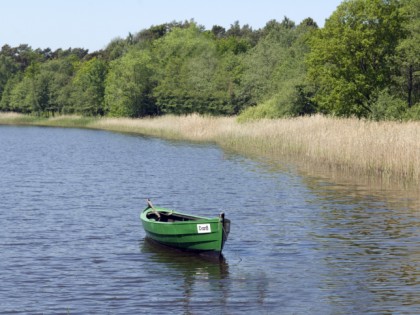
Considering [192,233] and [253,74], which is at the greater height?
[253,74]

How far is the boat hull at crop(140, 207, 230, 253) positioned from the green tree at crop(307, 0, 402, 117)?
34254 mm

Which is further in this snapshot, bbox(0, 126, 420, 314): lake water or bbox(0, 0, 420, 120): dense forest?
bbox(0, 0, 420, 120): dense forest

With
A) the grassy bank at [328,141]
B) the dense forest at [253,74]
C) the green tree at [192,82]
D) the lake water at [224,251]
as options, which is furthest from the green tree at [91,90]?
the lake water at [224,251]

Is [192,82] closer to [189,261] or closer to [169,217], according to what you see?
[169,217]

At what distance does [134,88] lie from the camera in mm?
103625

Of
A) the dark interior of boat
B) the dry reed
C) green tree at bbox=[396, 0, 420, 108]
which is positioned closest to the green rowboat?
the dark interior of boat

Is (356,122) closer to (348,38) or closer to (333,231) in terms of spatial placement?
(348,38)

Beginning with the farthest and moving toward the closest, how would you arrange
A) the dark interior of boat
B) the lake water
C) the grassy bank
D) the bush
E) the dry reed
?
the bush < the grassy bank < the dry reed < the dark interior of boat < the lake water

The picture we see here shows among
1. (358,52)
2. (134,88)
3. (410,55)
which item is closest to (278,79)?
(358,52)

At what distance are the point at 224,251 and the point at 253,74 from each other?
6207cm

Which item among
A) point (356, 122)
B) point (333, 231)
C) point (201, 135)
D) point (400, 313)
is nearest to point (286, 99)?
point (201, 135)

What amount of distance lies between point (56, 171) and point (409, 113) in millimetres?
22836

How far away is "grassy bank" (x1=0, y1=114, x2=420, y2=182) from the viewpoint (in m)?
33.4

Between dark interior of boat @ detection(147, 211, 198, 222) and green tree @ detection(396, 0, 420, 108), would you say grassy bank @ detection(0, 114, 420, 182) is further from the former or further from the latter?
dark interior of boat @ detection(147, 211, 198, 222)
